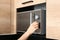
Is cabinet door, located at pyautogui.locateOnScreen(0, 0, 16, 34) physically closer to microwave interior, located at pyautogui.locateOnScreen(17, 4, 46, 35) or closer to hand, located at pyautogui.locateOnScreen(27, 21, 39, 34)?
microwave interior, located at pyautogui.locateOnScreen(17, 4, 46, 35)

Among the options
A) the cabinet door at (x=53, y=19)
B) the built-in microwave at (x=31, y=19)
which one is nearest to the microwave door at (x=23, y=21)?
the built-in microwave at (x=31, y=19)

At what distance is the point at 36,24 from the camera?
124cm

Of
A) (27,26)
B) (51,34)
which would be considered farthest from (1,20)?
(51,34)

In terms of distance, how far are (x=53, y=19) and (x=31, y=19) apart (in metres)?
0.28

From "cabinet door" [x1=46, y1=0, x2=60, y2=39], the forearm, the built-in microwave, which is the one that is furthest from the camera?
the forearm

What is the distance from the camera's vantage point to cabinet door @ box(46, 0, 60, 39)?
3.37ft

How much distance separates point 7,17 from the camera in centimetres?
154

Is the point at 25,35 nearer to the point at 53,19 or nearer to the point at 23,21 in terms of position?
the point at 23,21

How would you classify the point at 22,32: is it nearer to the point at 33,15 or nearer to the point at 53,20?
the point at 33,15

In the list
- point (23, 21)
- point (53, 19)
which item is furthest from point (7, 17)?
point (53, 19)

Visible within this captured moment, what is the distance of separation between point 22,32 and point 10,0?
366 millimetres

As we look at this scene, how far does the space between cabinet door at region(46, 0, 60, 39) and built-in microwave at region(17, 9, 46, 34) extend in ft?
0.24

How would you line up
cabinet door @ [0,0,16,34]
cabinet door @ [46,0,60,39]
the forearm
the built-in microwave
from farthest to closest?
cabinet door @ [0,0,16,34] < the forearm < the built-in microwave < cabinet door @ [46,0,60,39]

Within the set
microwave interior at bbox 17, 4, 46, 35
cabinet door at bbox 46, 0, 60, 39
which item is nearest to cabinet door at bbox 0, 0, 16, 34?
microwave interior at bbox 17, 4, 46, 35
